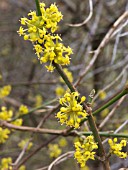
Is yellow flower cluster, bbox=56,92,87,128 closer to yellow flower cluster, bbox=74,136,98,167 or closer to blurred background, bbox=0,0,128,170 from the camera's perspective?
yellow flower cluster, bbox=74,136,98,167

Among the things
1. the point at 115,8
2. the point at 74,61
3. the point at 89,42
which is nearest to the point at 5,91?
the point at 89,42

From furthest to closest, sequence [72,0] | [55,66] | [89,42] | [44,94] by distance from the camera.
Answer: [72,0]
[44,94]
[89,42]
[55,66]

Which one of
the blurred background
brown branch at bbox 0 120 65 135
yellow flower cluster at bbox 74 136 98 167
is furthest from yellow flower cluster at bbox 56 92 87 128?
the blurred background

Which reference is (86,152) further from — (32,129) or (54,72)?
(54,72)

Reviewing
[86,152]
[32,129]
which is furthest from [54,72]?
[86,152]

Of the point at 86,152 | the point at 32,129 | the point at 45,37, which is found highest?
the point at 32,129

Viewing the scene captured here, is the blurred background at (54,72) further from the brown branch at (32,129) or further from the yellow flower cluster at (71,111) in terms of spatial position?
the yellow flower cluster at (71,111)

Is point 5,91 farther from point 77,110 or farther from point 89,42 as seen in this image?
point 77,110

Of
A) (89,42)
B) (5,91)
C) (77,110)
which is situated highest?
(89,42)

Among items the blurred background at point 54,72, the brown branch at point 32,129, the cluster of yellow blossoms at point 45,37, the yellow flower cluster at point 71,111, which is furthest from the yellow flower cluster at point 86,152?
the blurred background at point 54,72
